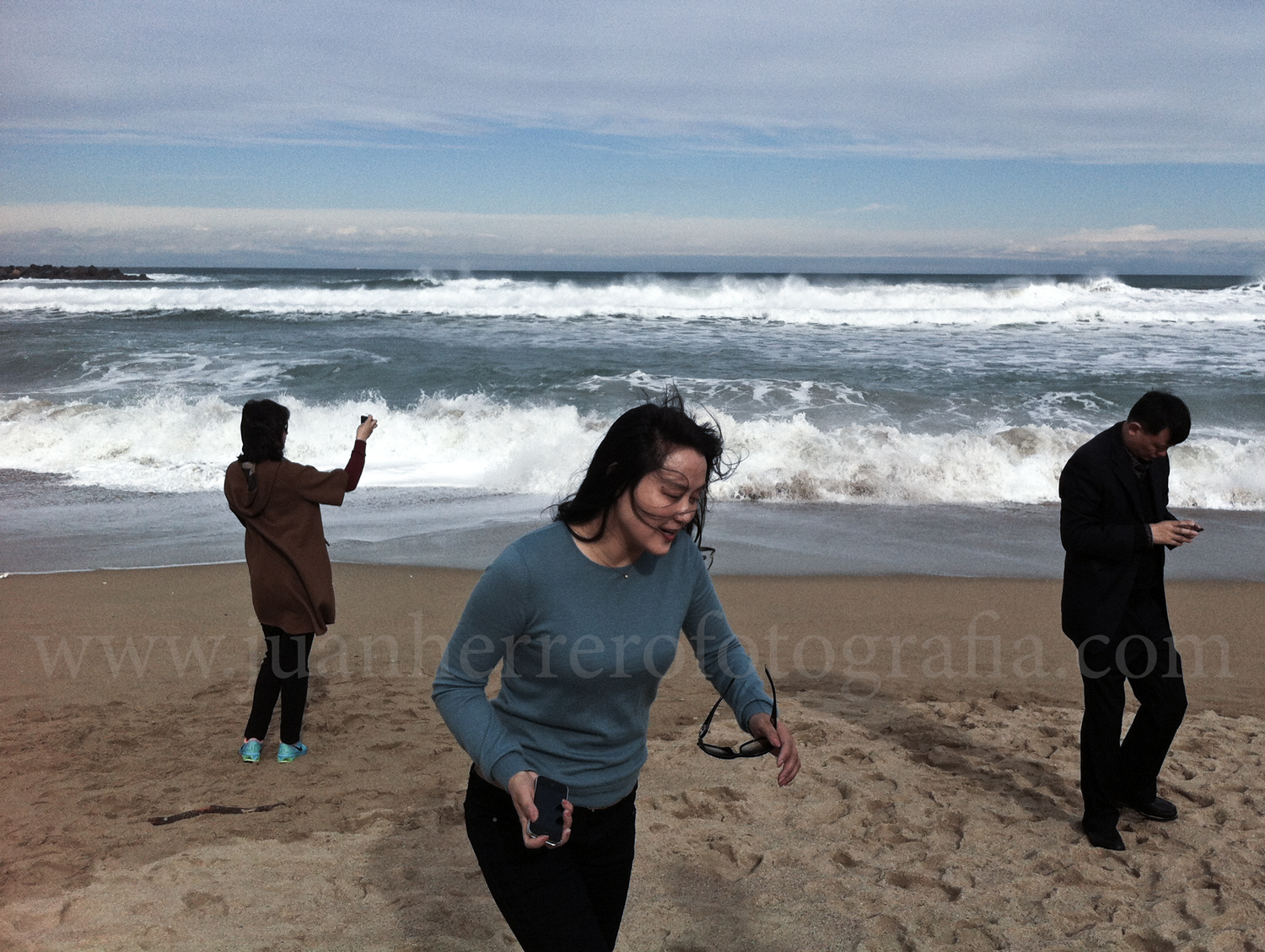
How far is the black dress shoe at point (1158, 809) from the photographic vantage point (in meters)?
4.12

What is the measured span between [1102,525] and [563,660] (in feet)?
8.68

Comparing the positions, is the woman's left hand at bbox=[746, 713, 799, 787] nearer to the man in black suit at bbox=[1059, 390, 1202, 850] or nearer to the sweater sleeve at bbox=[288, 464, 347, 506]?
the man in black suit at bbox=[1059, 390, 1202, 850]

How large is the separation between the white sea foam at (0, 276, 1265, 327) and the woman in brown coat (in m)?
29.5

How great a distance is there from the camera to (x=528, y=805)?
186 centimetres

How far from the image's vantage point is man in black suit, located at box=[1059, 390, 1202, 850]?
3.74 meters

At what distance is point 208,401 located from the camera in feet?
54.4

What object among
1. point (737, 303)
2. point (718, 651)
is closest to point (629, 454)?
point (718, 651)

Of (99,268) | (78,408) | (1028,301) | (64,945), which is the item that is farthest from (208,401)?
(99,268)

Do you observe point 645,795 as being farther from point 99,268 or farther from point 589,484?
point 99,268

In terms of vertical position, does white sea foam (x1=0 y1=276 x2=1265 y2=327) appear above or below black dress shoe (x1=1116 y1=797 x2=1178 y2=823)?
above

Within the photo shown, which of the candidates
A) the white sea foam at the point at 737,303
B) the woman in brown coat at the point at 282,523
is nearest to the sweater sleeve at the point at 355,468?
the woman in brown coat at the point at 282,523

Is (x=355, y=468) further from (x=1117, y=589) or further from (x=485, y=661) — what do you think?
(x=1117, y=589)

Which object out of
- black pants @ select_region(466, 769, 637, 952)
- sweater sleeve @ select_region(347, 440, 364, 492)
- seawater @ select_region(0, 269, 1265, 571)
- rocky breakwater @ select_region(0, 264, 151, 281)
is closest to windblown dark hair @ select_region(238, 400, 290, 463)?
sweater sleeve @ select_region(347, 440, 364, 492)

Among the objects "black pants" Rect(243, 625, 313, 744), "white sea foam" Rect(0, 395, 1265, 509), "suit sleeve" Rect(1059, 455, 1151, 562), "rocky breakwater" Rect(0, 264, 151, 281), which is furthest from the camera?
"rocky breakwater" Rect(0, 264, 151, 281)
